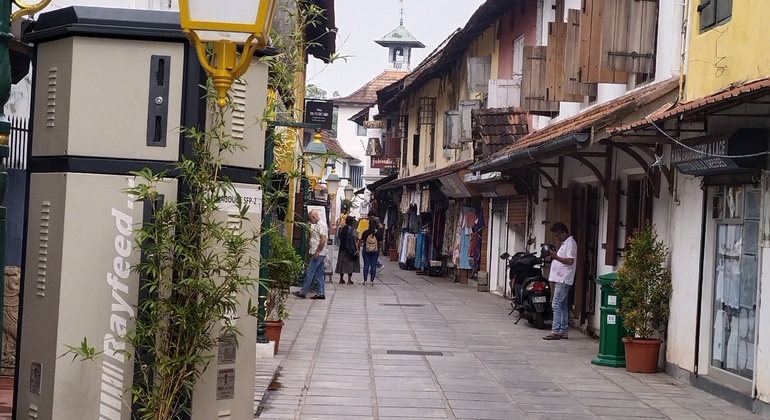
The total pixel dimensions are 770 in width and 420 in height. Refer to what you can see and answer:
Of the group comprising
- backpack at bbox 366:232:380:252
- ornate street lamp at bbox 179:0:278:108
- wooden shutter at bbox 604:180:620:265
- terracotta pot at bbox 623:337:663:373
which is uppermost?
ornate street lamp at bbox 179:0:278:108

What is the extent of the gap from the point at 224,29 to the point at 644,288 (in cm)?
883

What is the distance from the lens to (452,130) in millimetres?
28859

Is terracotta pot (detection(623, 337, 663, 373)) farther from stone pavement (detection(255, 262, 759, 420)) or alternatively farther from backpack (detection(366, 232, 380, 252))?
backpack (detection(366, 232, 380, 252))

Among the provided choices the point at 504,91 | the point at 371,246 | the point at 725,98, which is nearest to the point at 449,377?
the point at 725,98

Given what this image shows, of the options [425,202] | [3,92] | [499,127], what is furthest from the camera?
[425,202]

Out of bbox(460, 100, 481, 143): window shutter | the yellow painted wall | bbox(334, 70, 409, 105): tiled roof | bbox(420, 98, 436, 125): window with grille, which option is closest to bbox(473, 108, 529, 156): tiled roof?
bbox(460, 100, 481, 143): window shutter

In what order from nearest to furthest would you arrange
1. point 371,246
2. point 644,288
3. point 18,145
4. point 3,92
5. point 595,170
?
point 3,92 → point 18,145 → point 644,288 → point 595,170 → point 371,246

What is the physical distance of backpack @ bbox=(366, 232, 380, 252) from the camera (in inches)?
1044

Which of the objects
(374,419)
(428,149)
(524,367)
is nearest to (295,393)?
(374,419)

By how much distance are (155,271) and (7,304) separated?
5.49 metres

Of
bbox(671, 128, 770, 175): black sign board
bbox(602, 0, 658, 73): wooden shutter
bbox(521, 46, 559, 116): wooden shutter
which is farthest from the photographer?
bbox(521, 46, 559, 116): wooden shutter

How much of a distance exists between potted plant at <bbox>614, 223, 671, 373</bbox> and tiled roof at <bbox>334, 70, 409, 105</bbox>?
181ft

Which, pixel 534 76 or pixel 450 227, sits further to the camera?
pixel 450 227

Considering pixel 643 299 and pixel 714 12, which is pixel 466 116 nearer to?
pixel 643 299
